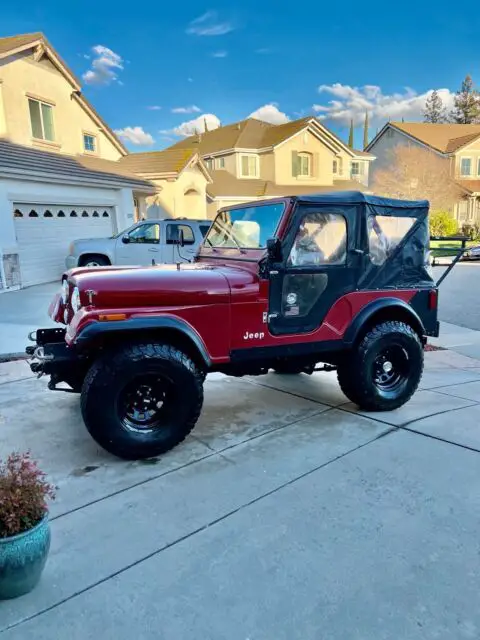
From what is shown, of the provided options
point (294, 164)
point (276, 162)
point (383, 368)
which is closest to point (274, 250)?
point (383, 368)

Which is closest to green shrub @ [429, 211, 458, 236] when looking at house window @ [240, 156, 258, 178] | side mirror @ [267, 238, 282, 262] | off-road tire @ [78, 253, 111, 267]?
house window @ [240, 156, 258, 178]

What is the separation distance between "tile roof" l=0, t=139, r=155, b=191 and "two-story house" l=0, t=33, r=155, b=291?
1.2 inches

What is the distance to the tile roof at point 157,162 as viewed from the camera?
19.8m

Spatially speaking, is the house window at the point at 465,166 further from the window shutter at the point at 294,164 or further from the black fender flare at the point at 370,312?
the black fender flare at the point at 370,312

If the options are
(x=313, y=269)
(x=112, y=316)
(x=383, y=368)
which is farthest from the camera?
(x=383, y=368)

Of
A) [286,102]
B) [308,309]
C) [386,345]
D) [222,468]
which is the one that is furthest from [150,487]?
[286,102]

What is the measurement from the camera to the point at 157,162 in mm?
20578

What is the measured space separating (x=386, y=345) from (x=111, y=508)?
2.89 metres

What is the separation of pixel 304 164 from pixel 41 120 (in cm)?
1837

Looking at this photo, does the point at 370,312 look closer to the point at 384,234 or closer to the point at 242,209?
the point at 384,234

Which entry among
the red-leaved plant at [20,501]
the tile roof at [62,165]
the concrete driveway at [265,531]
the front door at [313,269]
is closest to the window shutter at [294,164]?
the tile roof at [62,165]

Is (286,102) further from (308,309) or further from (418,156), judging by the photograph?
(308,309)

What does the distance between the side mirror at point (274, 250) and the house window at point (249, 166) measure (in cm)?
2635

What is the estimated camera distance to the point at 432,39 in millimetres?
Result: 16797
